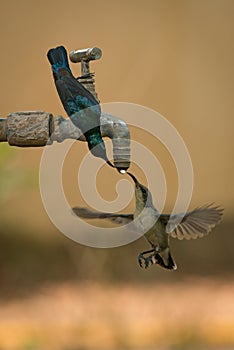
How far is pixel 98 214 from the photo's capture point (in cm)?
97

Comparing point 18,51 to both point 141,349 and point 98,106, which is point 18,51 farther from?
point 98,106

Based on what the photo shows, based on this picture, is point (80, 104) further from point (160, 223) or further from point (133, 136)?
point (133, 136)

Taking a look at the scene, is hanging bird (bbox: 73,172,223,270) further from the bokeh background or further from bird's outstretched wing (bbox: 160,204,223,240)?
the bokeh background

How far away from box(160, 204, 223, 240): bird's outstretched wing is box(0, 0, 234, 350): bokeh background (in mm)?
1801

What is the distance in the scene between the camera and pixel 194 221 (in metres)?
1.00

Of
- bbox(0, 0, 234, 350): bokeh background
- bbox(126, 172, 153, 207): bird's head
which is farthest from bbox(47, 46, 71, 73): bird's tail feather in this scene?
bbox(0, 0, 234, 350): bokeh background

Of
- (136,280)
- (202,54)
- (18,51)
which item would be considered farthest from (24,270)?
(202,54)

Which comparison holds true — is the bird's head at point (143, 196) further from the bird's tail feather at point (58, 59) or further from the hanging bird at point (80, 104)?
the bird's tail feather at point (58, 59)

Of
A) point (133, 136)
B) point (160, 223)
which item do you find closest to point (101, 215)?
point (160, 223)

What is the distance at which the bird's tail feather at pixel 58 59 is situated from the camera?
95 centimetres

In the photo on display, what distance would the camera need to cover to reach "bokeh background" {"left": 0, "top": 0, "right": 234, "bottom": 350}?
114 inches

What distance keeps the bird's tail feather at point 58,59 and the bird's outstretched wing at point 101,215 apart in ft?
0.54

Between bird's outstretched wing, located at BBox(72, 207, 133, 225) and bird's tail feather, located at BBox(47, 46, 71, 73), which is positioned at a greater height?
bird's tail feather, located at BBox(47, 46, 71, 73)

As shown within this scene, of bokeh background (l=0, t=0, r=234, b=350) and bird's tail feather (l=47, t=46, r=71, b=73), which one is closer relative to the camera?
bird's tail feather (l=47, t=46, r=71, b=73)
